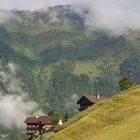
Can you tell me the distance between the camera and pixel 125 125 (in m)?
86.2

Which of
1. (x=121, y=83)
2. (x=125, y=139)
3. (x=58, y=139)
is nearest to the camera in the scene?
(x=125, y=139)

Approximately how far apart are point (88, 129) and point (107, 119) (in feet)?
21.8

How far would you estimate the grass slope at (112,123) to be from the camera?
80.5 m

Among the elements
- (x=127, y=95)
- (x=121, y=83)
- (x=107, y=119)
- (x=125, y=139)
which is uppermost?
(x=121, y=83)

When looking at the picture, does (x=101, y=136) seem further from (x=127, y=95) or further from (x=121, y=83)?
(x=121, y=83)

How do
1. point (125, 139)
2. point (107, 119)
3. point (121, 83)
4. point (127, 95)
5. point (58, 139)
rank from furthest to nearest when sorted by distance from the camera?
point (121, 83)
point (127, 95)
point (107, 119)
point (58, 139)
point (125, 139)

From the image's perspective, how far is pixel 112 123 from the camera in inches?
3701

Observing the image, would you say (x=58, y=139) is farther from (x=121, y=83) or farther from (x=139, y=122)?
(x=121, y=83)

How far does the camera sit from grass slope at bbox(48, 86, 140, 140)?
80.5 meters

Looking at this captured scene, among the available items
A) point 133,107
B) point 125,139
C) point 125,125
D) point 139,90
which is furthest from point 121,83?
point 125,139

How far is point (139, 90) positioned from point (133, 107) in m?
14.3

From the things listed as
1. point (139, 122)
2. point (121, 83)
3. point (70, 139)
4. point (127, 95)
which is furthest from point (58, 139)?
point (121, 83)

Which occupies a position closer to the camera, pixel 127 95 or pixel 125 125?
pixel 125 125

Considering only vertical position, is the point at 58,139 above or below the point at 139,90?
below
